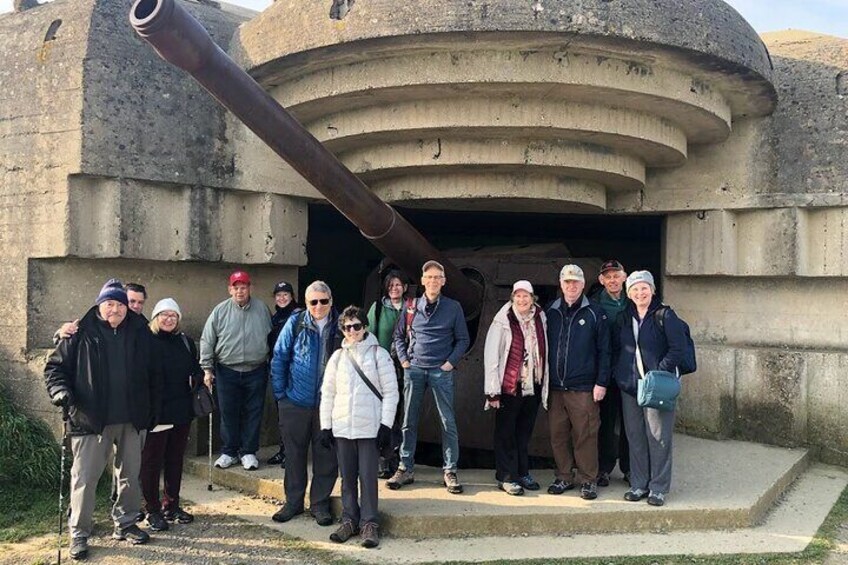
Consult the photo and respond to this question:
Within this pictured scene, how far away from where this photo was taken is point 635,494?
4.10 m

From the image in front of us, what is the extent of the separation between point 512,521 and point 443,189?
2389 millimetres

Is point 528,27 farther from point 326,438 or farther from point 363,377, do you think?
point 326,438

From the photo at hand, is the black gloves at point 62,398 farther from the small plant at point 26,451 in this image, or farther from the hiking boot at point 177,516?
the small plant at point 26,451

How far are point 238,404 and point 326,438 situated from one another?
1.29m

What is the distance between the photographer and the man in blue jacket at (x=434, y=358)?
13.7ft

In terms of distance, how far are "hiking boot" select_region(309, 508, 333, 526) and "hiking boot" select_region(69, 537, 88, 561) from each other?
1.14 m

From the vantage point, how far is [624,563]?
344 cm

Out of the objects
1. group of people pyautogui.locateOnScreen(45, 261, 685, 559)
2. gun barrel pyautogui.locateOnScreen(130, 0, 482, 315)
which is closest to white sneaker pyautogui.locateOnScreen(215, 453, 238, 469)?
group of people pyautogui.locateOnScreen(45, 261, 685, 559)

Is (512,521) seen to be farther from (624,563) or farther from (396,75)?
(396,75)

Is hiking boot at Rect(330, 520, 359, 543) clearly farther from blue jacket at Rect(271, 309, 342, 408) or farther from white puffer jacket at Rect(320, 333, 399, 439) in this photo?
blue jacket at Rect(271, 309, 342, 408)

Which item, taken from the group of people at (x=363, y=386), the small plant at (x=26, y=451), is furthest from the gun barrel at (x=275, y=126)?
the small plant at (x=26, y=451)

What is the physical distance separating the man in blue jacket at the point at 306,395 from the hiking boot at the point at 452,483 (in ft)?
2.23

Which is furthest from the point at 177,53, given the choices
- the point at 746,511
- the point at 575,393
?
the point at 746,511

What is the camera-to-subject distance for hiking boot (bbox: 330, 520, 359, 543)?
366 centimetres
